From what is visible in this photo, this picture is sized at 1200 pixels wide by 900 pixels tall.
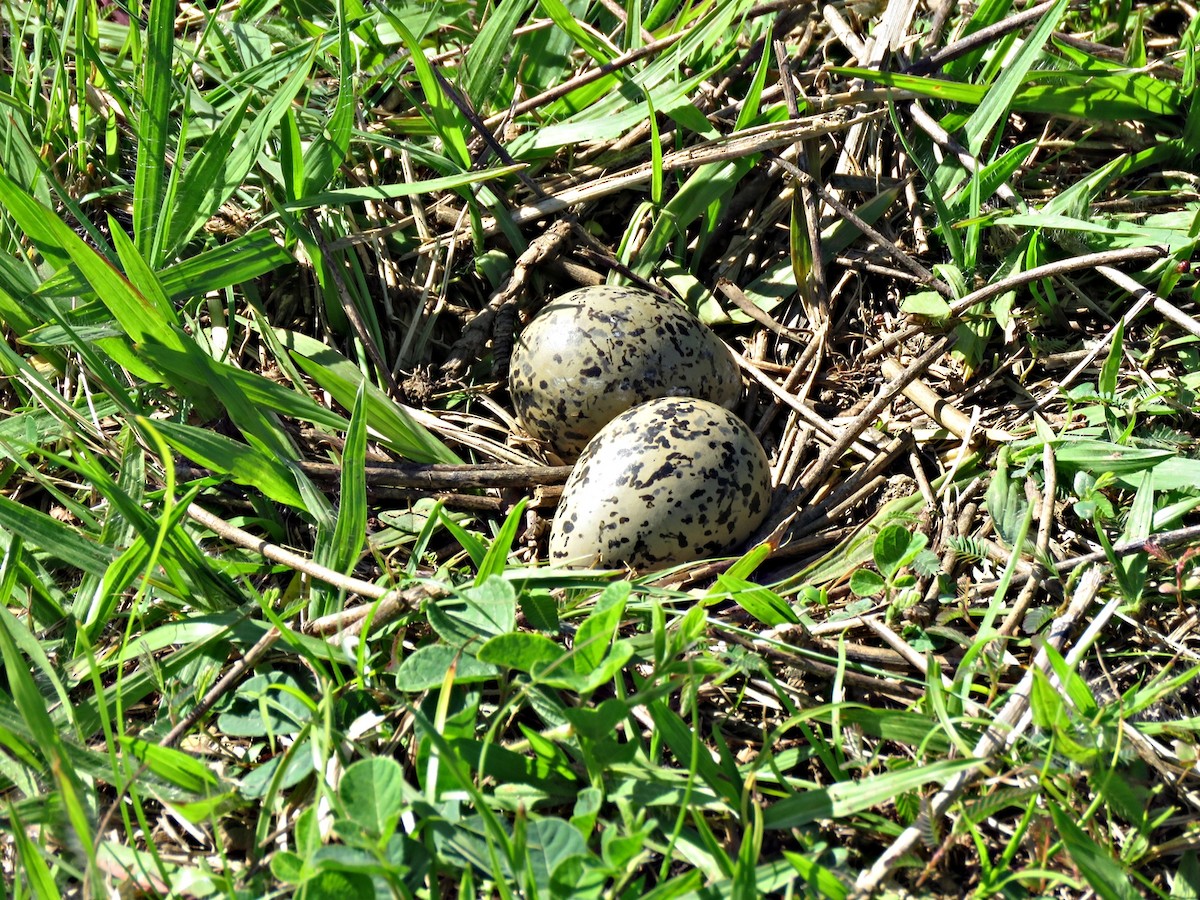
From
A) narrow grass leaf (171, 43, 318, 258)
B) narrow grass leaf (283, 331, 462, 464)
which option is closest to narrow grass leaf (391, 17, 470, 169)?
narrow grass leaf (171, 43, 318, 258)

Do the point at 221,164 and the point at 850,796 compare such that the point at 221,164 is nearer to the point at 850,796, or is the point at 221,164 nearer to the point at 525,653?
the point at 525,653

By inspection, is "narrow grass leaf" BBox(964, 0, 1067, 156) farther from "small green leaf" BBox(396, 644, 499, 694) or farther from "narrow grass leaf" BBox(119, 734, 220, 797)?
"narrow grass leaf" BBox(119, 734, 220, 797)

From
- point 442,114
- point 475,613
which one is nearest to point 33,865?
point 475,613

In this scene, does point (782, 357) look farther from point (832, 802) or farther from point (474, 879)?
point (474, 879)

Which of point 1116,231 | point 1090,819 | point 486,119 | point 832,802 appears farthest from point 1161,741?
point 486,119

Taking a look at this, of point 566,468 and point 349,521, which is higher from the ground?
point 349,521

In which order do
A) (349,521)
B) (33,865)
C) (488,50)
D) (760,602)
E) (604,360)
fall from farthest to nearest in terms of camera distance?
(488,50), (604,360), (349,521), (760,602), (33,865)
